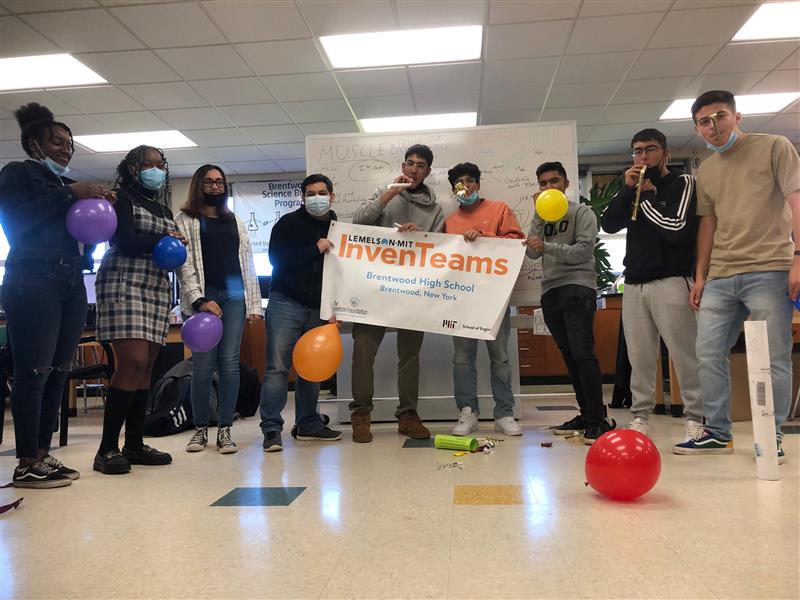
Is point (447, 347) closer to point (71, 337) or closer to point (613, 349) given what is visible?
point (71, 337)

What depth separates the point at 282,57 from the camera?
5023 mm

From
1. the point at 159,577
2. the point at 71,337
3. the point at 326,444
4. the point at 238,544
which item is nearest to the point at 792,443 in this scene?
the point at 326,444

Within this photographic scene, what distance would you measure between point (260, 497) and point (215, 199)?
1.54 meters

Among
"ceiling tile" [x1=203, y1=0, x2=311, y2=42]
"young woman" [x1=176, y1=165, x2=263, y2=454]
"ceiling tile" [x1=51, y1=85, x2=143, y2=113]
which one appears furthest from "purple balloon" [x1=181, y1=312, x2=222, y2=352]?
"ceiling tile" [x1=51, y1=85, x2=143, y2=113]

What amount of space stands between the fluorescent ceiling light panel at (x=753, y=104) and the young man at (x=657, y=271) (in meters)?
4.31

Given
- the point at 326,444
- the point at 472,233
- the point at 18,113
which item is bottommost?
the point at 326,444

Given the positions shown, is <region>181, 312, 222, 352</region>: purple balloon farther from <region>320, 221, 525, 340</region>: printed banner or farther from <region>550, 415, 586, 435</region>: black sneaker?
<region>550, 415, 586, 435</region>: black sneaker

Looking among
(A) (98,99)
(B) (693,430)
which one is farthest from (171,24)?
(B) (693,430)

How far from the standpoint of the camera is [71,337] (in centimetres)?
226

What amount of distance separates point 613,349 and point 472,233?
382 centimetres

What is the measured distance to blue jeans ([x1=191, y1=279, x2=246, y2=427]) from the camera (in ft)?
9.10

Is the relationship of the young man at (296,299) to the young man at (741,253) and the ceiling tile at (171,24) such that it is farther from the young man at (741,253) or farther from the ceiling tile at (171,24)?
the ceiling tile at (171,24)

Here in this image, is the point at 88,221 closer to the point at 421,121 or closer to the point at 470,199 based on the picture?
the point at 470,199

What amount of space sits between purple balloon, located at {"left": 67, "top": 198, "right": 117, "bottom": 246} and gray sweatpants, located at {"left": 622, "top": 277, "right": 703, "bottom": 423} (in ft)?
7.31
